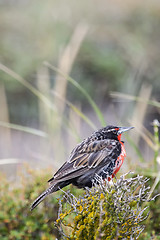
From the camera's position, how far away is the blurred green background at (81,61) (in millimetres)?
9078

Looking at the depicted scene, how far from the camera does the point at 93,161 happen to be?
376 centimetres

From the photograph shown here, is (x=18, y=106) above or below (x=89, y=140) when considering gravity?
above

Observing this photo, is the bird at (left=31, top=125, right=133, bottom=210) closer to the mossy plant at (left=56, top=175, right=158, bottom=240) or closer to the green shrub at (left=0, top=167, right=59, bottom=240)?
the mossy plant at (left=56, top=175, right=158, bottom=240)

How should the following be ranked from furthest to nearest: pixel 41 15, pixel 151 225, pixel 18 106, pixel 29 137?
pixel 41 15 → pixel 18 106 → pixel 29 137 → pixel 151 225

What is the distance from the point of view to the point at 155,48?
495 inches

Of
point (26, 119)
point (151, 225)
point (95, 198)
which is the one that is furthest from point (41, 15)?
point (95, 198)

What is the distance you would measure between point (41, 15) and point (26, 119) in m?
4.89

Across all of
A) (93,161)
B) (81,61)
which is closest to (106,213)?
(93,161)

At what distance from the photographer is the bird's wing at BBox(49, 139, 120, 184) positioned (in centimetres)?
367

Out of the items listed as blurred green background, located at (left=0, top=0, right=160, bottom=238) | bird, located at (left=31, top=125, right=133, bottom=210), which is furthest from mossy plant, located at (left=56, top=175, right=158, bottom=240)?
blurred green background, located at (left=0, top=0, right=160, bottom=238)

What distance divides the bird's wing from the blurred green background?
2749 mm

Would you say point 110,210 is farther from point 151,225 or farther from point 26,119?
point 26,119

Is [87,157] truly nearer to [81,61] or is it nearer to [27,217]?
[27,217]

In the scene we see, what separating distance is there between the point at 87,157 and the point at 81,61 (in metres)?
8.04
